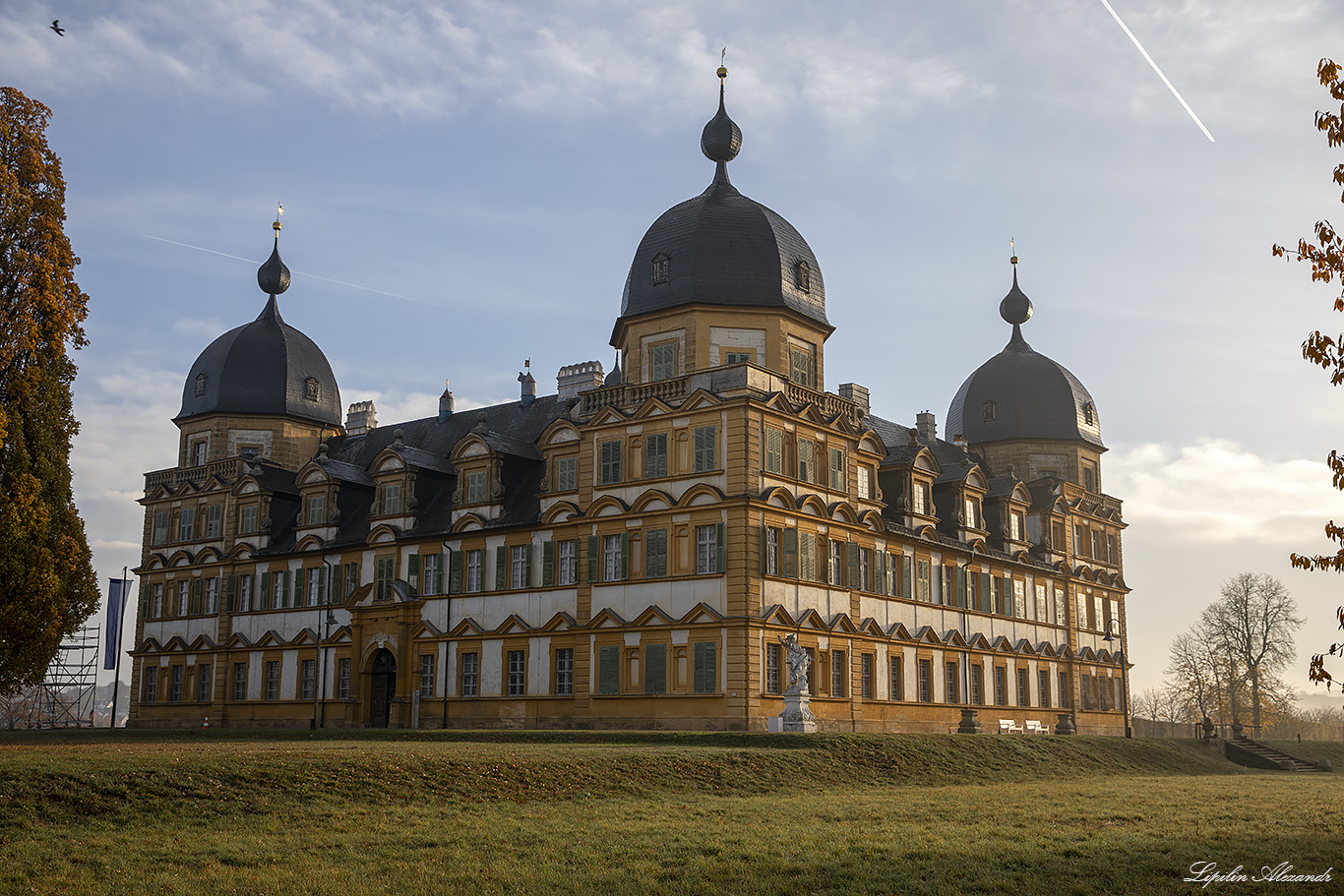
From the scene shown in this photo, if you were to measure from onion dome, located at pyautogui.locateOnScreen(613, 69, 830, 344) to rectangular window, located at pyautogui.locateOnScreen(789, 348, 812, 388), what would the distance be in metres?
1.29

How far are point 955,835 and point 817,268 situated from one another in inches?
1209

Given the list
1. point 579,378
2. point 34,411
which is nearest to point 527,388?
point 579,378

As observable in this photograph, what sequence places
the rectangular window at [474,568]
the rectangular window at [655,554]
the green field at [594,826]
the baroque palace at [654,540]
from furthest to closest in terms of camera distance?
the rectangular window at [474,568] → the rectangular window at [655,554] → the baroque palace at [654,540] → the green field at [594,826]

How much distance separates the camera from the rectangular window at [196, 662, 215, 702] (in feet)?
180

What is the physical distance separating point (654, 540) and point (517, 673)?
7.47 meters

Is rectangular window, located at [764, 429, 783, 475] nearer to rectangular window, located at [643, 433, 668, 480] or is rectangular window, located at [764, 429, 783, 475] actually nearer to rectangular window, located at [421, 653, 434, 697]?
rectangular window, located at [643, 433, 668, 480]

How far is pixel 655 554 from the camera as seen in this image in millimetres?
41750

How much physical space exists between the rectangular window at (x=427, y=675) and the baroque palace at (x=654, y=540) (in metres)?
0.08

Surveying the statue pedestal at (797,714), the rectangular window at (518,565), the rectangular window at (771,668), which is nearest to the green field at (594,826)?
the statue pedestal at (797,714)

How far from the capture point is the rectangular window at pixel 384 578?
49375mm

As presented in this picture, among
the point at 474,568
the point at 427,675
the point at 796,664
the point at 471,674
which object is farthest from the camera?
the point at 427,675

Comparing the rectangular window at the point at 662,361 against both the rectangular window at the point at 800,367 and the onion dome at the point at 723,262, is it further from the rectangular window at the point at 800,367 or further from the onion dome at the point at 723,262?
the rectangular window at the point at 800,367

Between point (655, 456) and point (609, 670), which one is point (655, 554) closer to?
point (655, 456)

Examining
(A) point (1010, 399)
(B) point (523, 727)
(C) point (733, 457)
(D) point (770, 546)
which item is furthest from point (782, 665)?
(A) point (1010, 399)
